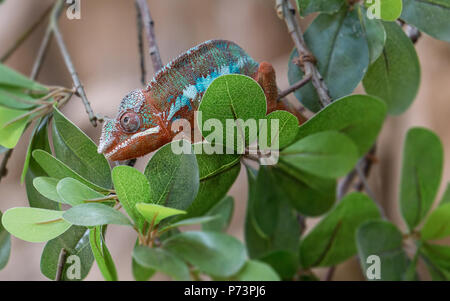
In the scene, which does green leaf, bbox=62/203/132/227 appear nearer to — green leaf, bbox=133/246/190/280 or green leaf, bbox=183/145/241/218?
green leaf, bbox=133/246/190/280

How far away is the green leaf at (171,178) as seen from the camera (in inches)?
22.7

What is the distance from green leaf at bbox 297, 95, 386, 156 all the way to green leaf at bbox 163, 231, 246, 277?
237 millimetres

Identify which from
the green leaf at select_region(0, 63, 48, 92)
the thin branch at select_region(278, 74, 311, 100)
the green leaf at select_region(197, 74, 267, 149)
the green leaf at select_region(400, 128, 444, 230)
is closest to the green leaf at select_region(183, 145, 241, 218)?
the green leaf at select_region(197, 74, 267, 149)

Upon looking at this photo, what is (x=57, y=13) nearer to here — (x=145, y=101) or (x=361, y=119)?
(x=145, y=101)

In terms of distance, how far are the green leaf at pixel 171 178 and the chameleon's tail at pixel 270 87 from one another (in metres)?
0.20

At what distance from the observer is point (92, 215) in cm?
52

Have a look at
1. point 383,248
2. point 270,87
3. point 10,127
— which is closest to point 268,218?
point 383,248

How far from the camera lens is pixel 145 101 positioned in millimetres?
737

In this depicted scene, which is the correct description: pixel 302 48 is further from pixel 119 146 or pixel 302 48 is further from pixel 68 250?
pixel 68 250

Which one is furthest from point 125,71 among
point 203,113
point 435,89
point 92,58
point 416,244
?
point 435,89

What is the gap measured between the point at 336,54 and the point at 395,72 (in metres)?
0.15

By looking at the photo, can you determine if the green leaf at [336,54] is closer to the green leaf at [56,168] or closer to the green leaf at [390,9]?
the green leaf at [390,9]

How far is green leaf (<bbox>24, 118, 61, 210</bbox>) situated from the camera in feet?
2.27
